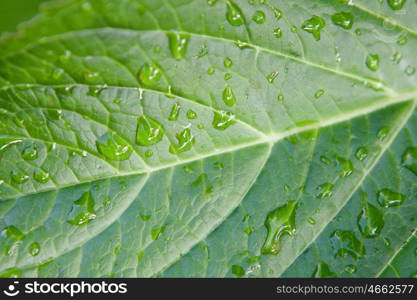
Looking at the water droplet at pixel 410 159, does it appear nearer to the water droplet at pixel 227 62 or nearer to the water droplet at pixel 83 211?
the water droplet at pixel 227 62

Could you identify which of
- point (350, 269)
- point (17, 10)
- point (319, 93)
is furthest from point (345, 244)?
point (17, 10)

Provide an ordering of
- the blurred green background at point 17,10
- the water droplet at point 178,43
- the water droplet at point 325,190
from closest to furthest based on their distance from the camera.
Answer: the water droplet at point 178,43 → the water droplet at point 325,190 → the blurred green background at point 17,10

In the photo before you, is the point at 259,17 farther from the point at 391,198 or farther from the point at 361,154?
the point at 391,198

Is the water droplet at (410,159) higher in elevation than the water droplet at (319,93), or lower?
lower

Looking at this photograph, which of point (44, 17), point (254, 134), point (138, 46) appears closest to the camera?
point (44, 17)

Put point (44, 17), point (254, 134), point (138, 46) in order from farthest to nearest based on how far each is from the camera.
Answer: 1. point (254, 134)
2. point (138, 46)
3. point (44, 17)

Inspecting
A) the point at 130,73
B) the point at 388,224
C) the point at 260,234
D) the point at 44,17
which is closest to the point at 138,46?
the point at 130,73

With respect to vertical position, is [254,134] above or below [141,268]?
above

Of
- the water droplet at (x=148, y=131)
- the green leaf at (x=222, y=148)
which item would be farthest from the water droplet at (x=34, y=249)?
the water droplet at (x=148, y=131)

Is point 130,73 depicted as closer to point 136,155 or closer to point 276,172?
point 136,155
